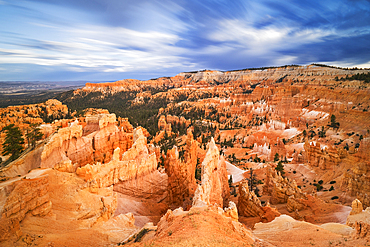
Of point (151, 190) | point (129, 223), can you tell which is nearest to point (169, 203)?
point (151, 190)

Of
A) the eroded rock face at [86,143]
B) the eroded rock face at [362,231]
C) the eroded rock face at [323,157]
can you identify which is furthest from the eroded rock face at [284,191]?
the eroded rock face at [86,143]

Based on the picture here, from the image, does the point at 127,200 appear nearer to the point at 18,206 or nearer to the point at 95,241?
the point at 95,241

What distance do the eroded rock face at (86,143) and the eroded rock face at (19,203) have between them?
567 cm

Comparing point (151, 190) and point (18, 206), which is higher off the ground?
point (18, 206)

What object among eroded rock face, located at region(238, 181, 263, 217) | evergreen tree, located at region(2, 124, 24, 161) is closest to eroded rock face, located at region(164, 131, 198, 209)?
eroded rock face, located at region(238, 181, 263, 217)

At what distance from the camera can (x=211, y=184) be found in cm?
1492

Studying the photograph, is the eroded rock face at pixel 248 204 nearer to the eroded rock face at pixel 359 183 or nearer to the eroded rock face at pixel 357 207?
the eroded rock face at pixel 357 207

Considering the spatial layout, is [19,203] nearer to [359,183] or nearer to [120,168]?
Answer: [120,168]

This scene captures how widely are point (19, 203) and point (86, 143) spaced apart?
1656 centimetres

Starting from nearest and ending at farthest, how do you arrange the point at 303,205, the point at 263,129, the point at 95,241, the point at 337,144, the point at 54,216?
1. the point at 95,241
2. the point at 54,216
3. the point at 303,205
4. the point at 337,144
5. the point at 263,129

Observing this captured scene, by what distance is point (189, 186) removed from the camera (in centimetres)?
2444

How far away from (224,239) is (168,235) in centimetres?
223

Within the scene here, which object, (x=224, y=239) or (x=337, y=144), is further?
(x=337, y=144)

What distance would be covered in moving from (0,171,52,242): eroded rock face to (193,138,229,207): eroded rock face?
8.22 meters
